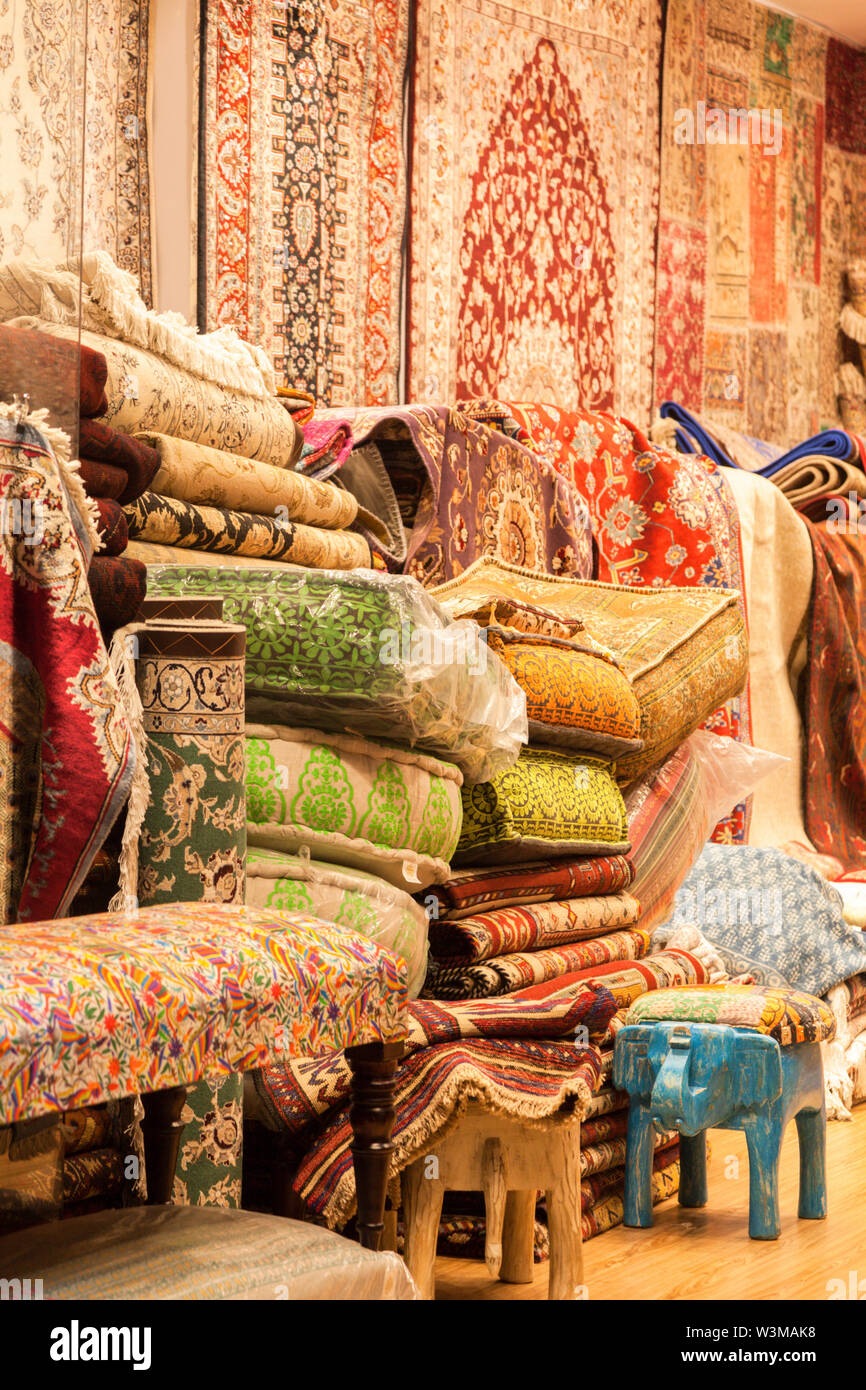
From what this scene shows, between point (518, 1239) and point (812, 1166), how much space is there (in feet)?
2.16

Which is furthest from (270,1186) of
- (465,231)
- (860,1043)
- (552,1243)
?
(465,231)

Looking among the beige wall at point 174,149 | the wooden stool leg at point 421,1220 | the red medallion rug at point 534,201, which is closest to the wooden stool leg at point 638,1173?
the wooden stool leg at point 421,1220

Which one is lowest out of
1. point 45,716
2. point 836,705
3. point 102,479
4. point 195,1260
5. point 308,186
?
point 195,1260

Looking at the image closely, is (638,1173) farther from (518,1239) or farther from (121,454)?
(121,454)

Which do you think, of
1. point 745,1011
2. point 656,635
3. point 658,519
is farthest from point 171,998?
point 658,519

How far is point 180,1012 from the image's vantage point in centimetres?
138

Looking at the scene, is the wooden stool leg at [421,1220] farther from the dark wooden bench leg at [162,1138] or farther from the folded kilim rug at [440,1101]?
the dark wooden bench leg at [162,1138]

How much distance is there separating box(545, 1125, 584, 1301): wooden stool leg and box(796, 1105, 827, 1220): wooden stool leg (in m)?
0.69

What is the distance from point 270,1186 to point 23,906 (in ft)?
2.30

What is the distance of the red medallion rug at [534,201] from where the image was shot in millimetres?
4605

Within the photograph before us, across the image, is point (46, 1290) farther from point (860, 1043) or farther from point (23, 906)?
point (860, 1043)

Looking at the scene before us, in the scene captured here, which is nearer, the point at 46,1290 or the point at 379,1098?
the point at 46,1290

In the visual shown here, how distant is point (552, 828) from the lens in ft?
9.00

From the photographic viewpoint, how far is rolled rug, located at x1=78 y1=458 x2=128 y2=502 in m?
1.98
